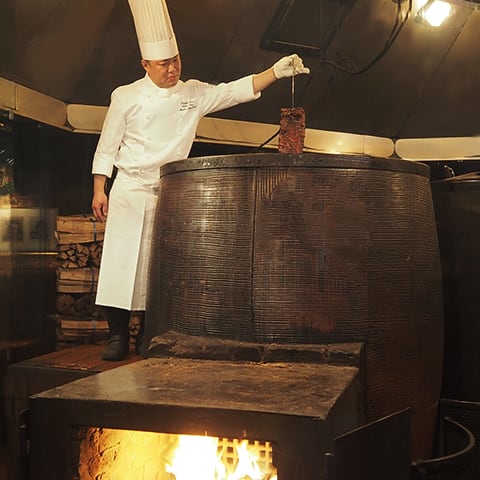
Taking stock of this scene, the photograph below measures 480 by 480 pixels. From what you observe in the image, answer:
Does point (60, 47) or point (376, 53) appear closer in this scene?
point (60, 47)

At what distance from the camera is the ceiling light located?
4.98 m

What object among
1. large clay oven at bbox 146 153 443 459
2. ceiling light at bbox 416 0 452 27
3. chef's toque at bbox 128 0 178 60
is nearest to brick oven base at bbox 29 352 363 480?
large clay oven at bbox 146 153 443 459

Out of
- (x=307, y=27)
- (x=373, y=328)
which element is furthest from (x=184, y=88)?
(x=307, y=27)

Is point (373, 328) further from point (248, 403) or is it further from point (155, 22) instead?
point (155, 22)

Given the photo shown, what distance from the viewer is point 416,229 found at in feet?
7.30

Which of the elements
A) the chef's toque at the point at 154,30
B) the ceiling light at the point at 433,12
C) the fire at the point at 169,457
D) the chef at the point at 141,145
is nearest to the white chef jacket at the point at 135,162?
the chef at the point at 141,145

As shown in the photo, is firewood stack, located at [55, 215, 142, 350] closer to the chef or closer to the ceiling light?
the chef

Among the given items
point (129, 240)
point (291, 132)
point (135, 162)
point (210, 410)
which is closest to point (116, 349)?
point (129, 240)

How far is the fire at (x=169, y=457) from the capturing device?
1787 millimetres

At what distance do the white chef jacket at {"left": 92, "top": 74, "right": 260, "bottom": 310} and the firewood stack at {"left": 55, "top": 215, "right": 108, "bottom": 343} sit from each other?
0.88 metres

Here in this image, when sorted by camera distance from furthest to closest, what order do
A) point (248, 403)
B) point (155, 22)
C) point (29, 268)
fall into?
point (29, 268) → point (155, 22) → point (248, 403)

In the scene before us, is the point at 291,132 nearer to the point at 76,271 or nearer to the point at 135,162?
the point at 135,162

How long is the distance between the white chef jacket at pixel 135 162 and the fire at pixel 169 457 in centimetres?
114

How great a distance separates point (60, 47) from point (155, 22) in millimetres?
1053
